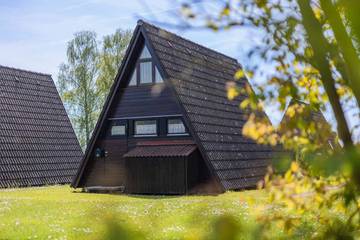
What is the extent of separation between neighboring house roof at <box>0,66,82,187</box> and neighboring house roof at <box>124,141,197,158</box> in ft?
24.5

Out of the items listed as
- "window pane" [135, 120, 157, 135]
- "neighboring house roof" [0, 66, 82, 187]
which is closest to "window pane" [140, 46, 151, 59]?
"window pane" [135, 120, 157, 135]

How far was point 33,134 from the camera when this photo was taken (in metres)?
29.0

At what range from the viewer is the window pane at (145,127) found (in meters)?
22.6

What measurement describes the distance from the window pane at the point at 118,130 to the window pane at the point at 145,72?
237 cm

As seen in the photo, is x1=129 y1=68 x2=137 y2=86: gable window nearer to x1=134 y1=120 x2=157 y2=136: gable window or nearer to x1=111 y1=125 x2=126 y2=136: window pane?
x1=134 y1=120 x2=157 y2=136: gable window

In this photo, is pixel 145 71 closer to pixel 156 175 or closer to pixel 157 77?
pixel 157 77

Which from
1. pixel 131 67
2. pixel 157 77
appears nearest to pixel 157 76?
pixel 157 77

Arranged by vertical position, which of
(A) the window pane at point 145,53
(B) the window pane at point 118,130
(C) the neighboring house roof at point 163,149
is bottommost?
(C) the neighboring house roof at point 163,149

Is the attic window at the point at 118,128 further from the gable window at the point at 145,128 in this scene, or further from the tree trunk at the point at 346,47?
the tree trunk at the point at 346,47

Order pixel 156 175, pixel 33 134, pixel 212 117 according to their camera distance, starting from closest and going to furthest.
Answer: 1. pixel 156 175
2. pixel 212 117
3. pixel 33 134

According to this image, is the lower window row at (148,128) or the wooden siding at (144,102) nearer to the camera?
the lower window row at (148,128)

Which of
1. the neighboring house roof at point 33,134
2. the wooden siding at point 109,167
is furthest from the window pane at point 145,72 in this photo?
the neighboring house roof at point 33,134

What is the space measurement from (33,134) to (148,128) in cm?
917

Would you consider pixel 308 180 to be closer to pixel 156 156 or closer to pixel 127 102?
pixel 156 156
